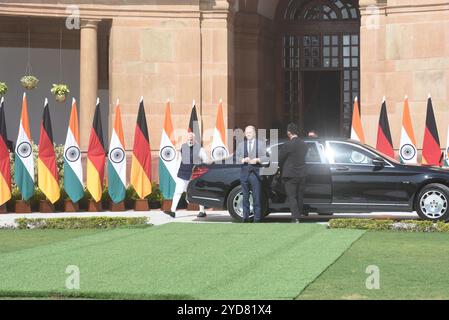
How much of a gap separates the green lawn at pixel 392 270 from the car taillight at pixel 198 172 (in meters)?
5.17

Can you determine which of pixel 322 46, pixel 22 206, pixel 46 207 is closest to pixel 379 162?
pixel 46 207

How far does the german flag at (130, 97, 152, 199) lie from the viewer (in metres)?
26.0

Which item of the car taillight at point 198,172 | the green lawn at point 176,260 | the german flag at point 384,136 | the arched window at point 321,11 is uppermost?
the arched window at point 321,11

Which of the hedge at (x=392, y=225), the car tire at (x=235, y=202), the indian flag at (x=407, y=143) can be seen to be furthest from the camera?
the indian flag at (x=407, y=143)

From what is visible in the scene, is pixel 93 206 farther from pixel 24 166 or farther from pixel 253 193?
pixel 253 193

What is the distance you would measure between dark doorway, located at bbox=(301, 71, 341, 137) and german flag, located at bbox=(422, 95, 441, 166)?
27.4 feet

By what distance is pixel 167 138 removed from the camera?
26312 millimetres

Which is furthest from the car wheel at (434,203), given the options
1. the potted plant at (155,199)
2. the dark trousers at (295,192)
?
the potted plant at (155,199)

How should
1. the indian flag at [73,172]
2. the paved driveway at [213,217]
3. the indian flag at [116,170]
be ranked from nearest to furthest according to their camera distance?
the paved driveway at [213,217] → the indian flag at [73,172] → the indian flag at [116,170]

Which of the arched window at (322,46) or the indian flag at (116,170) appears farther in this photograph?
the arched window at (322,46)

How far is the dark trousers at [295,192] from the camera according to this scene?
2047 centimetres

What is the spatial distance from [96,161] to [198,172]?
5040 millimetres

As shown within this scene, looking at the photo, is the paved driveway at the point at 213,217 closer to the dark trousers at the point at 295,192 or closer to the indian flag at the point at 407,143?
the dark trousers at the point at 295,192
